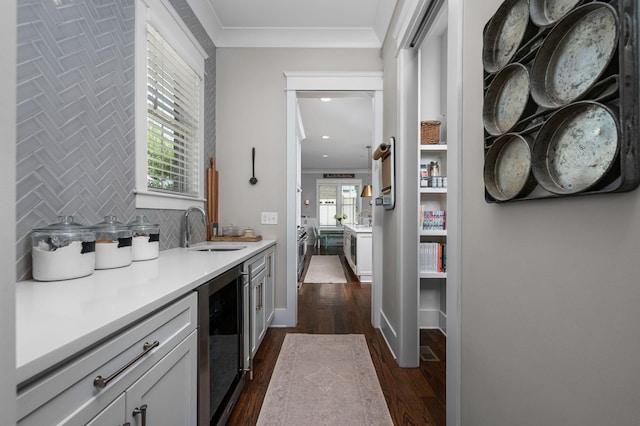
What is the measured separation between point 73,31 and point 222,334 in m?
1.50

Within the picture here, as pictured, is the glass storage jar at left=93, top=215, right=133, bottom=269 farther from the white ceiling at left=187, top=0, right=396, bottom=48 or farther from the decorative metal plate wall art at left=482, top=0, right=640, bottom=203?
the white ceiling at left=187, top=0, right=396, bottom=48

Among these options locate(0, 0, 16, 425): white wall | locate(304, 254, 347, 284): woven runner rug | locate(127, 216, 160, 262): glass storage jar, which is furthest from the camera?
locate(304, 254, 347, 284): woven runner rug

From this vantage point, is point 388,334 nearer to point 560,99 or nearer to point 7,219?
point 560,99

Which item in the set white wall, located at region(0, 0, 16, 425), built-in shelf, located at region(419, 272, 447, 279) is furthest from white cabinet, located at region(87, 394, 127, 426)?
built-in shelf, located at region(419, 272, 447, 279)

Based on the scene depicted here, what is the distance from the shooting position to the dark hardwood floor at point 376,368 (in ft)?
5.15

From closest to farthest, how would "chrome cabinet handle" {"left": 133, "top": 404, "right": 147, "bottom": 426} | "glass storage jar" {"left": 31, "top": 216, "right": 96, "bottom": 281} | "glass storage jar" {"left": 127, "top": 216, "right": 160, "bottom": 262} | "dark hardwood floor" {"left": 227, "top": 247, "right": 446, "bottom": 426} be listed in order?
"chrome cabinet handle" {"left": 133, "top": 404, "right": 147, "bottom": 426} < "glass storage jar" {"left": 31, "top": 216, "right": 96, "bottom": 281} < "glass storage jar" {"left": 127, "top": 216, "right": 160, "bottom": 262} < "dark hardwood floor" {"left": 227, "top": 247, "right": 446, "bottom": 426}

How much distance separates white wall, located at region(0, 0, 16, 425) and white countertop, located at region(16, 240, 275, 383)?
10 centimetres

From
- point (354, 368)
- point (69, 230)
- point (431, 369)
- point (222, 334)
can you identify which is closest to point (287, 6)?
point (69, 230)

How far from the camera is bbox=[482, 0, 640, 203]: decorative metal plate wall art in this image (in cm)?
52

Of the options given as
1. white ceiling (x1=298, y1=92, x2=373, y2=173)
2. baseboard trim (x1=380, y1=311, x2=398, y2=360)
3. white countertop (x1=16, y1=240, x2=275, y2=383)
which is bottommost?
baseboard trim (x1=380, y1=311, x2=398, y2=360)

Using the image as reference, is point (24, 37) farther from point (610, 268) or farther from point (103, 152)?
point (610, 268)

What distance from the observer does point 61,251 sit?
1016 mm

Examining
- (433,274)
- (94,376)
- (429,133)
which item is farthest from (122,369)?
(429,133)

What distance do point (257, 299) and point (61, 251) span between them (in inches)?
49.2
